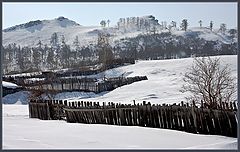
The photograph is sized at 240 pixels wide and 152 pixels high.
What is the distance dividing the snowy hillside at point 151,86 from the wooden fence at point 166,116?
404 inches

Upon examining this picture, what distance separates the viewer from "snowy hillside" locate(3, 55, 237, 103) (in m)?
29.9

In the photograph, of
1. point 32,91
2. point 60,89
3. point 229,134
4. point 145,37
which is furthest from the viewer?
point 145,37

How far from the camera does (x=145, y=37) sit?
174000 mm

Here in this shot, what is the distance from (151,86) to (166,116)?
76.3 ft

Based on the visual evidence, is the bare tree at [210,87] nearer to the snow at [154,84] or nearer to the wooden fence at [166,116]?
the wooden fence at [166,116]

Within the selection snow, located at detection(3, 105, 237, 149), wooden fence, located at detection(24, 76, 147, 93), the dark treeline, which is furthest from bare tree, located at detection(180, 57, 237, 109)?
the dark treeline

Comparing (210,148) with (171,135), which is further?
(171,135)

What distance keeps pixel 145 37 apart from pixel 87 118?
15970cm

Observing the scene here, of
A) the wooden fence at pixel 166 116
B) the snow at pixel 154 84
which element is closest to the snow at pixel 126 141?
the wooden fence at pixel 166 116

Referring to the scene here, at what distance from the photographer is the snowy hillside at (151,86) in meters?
29.9

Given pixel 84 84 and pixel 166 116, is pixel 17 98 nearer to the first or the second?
pixel 84 84

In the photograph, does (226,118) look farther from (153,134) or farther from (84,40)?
(84,40)

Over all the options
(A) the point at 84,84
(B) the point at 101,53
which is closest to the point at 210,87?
(A) the point at 84,84

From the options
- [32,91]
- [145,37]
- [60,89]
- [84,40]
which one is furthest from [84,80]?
[84,40]
